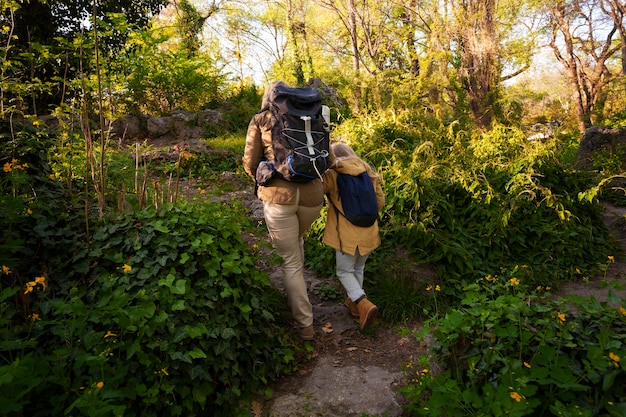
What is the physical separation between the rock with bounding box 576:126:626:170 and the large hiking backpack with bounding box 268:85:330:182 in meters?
7.46

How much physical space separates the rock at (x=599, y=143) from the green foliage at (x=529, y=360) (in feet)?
24.1

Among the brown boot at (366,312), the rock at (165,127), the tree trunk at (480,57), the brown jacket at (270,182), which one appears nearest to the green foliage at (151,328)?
the brown jacket at (270,182)

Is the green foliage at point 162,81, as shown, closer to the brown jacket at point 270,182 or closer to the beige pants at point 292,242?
the brown jacket at point 270,182

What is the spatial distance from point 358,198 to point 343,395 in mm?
1615

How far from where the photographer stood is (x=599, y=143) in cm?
843

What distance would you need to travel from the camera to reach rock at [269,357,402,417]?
8.89 ft

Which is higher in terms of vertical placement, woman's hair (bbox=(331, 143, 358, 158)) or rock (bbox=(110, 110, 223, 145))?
rock (bbox=(110, 110, 223, 145))

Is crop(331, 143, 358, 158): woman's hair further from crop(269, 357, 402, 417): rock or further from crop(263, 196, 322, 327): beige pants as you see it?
crop(269, 357, 402, 417): rock

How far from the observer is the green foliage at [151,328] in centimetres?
201

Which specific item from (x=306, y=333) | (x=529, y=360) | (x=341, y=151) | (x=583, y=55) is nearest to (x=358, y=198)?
(x=341, y=151)

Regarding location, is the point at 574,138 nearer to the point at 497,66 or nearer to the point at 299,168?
the point at 497,66

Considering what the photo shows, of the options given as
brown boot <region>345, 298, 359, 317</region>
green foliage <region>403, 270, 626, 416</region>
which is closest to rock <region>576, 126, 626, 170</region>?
brown boot <region>345, 298, 359, 317</region>

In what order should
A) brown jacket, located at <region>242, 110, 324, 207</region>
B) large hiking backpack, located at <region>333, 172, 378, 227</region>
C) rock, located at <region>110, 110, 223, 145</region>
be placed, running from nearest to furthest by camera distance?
brown jacket, located at <region>242, 110, 324, 207</region> → large hiking backpack, located at <region>333, 172, 378, 227</region> → rock, located at <region>110, 110, 223, 145</region>

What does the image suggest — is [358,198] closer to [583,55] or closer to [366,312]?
[366,312]
